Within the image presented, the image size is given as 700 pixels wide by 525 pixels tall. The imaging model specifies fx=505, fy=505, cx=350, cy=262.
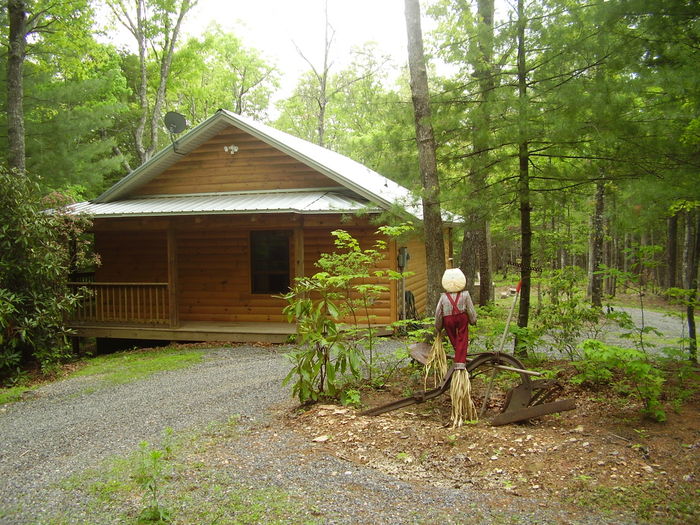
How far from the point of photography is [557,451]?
4262 millimetres

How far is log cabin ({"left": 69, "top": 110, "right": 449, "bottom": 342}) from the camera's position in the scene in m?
11.3

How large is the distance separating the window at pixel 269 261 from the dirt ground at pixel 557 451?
7.22m

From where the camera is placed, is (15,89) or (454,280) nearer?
(454,280)

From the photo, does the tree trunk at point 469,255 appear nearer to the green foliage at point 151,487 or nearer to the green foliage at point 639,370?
the green foliage at point 639,370

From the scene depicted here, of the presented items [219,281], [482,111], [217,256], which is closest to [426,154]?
[482,111]

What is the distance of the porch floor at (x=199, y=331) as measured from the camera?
11.2m

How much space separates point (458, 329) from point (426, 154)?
3040 millimetres

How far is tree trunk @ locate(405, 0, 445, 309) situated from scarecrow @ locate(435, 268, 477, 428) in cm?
187

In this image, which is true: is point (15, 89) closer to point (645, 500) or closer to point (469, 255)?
point (469, 255)

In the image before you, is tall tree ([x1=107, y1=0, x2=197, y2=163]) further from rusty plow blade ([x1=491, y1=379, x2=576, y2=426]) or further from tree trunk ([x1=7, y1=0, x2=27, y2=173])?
rusty plow blade ([x1=491, y1=379, x2=576, y2=426])

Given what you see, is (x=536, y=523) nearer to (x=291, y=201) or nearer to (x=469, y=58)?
(x=469, y=58)

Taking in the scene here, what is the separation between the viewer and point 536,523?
10.7 ft

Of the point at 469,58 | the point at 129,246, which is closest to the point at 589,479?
the point at 469,58

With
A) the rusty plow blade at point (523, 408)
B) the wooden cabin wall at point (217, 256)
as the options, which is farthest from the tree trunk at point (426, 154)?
the wooden cabin wall at point (217, 256)
